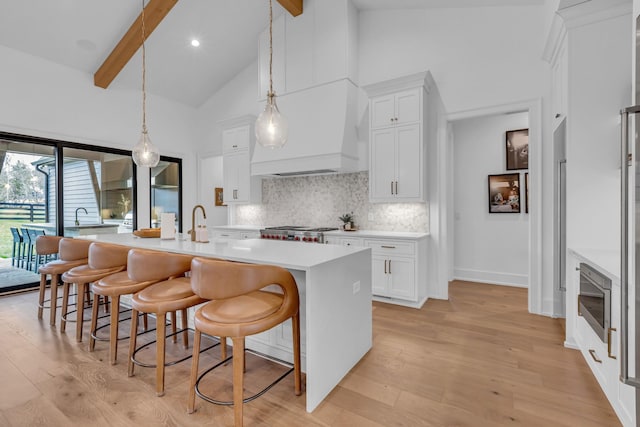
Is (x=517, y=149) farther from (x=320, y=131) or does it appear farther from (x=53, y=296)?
(x=53, y=296)

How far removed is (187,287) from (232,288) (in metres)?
0.69

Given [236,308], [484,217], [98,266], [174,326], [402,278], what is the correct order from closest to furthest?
1. [236,308]
2. [98,266]
3. [174,326]
4. [402,278]
5. [484,217]

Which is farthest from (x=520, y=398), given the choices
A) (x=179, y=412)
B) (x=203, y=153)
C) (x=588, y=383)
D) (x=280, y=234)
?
(x=203, y=153)

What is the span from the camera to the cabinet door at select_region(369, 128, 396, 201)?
3.99m

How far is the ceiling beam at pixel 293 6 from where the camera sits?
437cm

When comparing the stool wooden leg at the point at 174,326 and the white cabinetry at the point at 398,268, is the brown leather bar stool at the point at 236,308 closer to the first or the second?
the stool wooden leg at the point at 174,326

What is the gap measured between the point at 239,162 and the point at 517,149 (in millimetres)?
4450

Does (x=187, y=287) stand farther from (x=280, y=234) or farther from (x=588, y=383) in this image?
(x=588, y=383)

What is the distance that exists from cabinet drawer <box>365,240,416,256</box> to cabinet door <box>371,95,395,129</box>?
151 cm

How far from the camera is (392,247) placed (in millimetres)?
3783

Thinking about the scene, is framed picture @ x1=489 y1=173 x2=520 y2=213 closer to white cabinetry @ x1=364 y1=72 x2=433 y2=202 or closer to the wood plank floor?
white cabinetry @ x1=364 y1=72 x2=433 y2=202

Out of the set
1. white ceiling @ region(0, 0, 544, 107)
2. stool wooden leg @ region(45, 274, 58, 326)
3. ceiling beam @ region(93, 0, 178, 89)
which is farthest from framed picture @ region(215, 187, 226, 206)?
stool wooden leg @ region(45, 274, 58, 326)

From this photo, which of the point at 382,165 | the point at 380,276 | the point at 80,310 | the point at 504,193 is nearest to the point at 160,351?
the point at 80,310

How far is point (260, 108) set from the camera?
518cm
